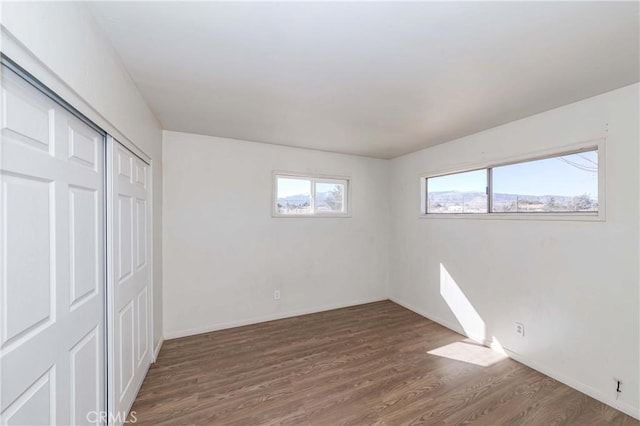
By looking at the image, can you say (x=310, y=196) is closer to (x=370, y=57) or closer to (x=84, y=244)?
(x=370, y=57)

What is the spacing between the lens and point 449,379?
225 centimetres

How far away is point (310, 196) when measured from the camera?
3855mm

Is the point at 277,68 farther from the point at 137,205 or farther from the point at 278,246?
the point at 278,246

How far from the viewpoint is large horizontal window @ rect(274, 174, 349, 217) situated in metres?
3.65

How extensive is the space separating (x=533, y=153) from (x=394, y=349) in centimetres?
242

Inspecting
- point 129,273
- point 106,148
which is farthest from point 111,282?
point 106,148

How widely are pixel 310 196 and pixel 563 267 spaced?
2.89 m

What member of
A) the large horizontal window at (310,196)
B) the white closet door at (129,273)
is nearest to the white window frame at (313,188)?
the large horizontal window at (310,196)

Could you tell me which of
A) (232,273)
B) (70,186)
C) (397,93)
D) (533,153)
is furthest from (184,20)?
(533,153)

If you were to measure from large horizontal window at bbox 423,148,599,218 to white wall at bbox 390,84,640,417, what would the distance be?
0.54 ft

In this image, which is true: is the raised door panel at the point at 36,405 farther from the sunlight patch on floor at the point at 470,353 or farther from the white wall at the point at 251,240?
the sunlight patch on floor at the point at 470,353

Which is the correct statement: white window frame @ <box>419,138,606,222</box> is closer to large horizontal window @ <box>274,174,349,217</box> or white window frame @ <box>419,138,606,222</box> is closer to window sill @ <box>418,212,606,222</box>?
window sill @ <box>418,212,606,222</box>

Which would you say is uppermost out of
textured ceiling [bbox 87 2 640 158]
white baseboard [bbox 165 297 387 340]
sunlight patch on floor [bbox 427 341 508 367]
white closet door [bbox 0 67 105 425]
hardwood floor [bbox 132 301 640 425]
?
textured ceiling [bbox 87 2 640 158]

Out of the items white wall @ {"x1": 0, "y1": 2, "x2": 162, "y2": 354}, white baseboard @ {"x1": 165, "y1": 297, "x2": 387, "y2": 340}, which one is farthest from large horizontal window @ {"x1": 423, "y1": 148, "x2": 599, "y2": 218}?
white wall @ {"x1": 0, "y1": 2, "x2": 162, "y2": 354}
